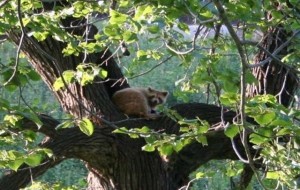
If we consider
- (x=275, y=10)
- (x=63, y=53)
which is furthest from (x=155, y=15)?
(x=63, y=53)

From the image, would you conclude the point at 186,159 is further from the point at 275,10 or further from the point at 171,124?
the point at 275,10

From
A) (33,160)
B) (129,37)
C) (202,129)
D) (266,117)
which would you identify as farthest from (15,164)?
(266,117)

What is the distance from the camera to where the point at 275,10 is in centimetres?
401

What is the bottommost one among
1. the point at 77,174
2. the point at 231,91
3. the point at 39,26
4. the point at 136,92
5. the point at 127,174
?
the point at 77,174

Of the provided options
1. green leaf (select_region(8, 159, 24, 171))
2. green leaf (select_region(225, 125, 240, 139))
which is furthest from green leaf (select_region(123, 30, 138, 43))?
green leaf (select_region(8, 159, 24, 171))

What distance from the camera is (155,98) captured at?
5.96 m

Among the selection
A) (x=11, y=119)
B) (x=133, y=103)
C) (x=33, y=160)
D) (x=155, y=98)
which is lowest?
(x=155, y=98)

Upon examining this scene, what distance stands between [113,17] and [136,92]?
6.97 feet

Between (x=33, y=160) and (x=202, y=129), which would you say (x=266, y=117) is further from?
(x=33, y=160)

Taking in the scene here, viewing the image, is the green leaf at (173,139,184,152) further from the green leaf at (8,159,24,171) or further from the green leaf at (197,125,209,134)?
the green leaf at (8,159,24,171)

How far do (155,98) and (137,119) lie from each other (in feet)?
3.89

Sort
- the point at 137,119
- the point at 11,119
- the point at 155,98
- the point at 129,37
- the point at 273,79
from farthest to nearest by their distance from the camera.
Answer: the point at 155,98 → the point at 273,79 → the point at 137,119 → the point at 11,119 → the point at 129,37

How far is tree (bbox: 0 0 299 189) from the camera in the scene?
3211 millimetres

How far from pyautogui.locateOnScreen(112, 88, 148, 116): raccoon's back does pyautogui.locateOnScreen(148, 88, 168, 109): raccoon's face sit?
1.39 feet
